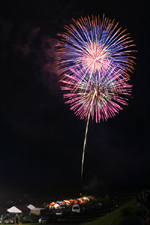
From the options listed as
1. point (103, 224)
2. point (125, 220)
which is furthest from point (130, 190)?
point (125, 220)

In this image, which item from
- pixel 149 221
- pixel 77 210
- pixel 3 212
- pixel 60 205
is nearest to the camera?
pixel 149 221

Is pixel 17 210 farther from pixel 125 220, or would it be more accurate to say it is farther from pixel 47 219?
pixel 125 220

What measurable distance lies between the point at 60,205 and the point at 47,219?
30459 millimetres

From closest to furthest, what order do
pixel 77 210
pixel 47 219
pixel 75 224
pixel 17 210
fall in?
pixel 75 224
pixel 47 219
pixel 17 210
pixel 77 210

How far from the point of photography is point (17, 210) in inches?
1211

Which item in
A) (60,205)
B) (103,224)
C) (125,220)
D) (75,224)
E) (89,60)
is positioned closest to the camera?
(125,220)

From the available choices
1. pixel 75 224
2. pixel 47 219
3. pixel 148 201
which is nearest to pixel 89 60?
pixel 148 201

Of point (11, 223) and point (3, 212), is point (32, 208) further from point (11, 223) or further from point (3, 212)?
point (11, 223)

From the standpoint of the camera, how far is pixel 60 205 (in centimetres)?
5438

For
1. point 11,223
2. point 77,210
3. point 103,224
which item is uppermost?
point 103,224

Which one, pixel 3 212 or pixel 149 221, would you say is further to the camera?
pixel 3 212

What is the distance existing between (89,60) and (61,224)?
20999 mm

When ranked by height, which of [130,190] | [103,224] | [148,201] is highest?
[148,201]

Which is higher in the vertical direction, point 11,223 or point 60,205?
point 11,223
